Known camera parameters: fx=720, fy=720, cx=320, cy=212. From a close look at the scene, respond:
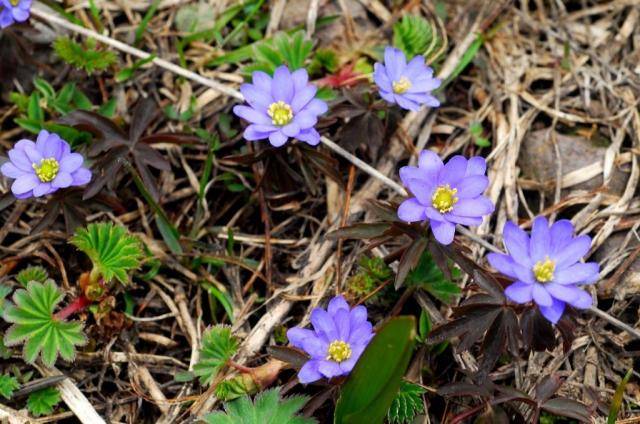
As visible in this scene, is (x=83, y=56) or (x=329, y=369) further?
(x=83, y=56)

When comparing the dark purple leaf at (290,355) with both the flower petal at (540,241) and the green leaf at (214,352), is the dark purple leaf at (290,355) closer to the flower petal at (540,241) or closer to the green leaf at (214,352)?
the green leaf at (214,352)

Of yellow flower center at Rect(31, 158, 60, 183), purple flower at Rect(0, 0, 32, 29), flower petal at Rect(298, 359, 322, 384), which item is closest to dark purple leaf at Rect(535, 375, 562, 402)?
flower petal at Rect(298, 359, 322, 384)

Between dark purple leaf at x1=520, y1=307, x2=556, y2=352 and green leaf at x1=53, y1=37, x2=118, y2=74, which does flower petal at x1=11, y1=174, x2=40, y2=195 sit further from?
dark purple leaf at x1=520, y1=307, x2=556, y2=352

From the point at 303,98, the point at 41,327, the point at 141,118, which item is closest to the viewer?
the point at 41,327

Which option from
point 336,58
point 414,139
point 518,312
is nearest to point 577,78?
point 414,139

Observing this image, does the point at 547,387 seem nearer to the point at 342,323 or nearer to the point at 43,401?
the point at 342,323

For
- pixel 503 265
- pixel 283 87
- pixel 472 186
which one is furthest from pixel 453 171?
pixel 283 87
